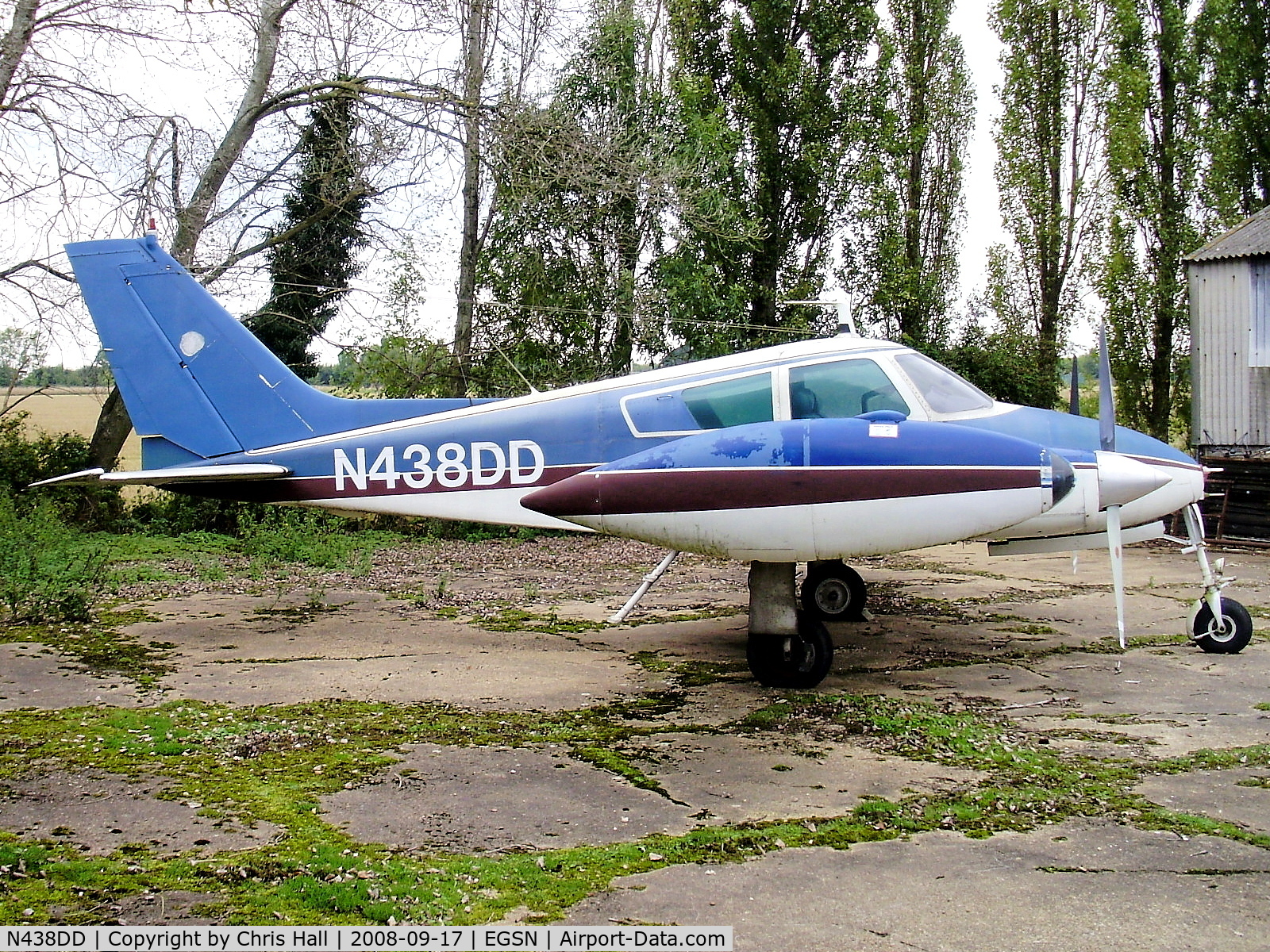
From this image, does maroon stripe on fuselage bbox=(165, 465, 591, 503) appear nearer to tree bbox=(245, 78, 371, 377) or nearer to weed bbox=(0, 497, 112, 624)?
weed bbox=(0, 497, 112, 624)

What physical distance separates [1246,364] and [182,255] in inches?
725

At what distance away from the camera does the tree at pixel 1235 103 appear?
22.1 meters

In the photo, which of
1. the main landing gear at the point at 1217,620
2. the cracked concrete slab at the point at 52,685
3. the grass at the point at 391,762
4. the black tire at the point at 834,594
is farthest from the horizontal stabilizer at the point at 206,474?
the main landing gear at the point at 1217,620

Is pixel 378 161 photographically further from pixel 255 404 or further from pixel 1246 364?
pixel 1246 364

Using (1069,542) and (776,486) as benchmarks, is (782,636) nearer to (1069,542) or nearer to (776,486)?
(776,486)

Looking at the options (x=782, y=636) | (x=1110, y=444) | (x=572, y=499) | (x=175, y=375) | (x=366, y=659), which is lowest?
(x=366, y=659)

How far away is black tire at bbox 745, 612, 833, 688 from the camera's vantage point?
7.10 m

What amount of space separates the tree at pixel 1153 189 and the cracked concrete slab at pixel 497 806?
2214cm

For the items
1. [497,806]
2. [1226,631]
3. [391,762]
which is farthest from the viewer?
[1226,631]

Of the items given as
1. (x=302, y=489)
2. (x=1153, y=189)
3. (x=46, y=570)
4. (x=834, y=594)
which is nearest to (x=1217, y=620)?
(x=834, y=594)

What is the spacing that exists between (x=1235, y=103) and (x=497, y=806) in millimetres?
24699

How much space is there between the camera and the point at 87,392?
15.9 metres

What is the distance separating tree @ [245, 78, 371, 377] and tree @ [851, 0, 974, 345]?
11565 mm

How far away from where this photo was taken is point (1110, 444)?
7852 mm
